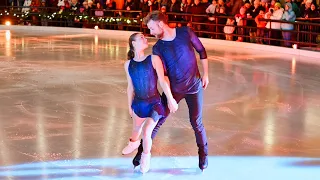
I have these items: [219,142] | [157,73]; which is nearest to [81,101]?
[219,142]

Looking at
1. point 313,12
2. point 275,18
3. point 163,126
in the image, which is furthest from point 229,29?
point 163,126

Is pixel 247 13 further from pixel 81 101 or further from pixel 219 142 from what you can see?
pixel 219 142

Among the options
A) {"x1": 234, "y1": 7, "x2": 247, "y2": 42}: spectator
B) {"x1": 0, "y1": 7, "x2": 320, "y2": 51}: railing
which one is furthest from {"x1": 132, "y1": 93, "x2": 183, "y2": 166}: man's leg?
{"x1": 234, "y1": 7, "x2": 247, "y2": 42}: spectator

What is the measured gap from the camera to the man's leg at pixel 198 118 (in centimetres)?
465

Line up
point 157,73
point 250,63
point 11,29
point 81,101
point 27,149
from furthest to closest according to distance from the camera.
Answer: point 11,29 < point 250,63 < point 81,101 < point 27,149 < point 157,73

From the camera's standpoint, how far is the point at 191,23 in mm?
17047

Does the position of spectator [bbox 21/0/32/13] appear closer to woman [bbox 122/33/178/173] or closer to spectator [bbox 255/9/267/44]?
spectator [bbox 255/9/267/44]

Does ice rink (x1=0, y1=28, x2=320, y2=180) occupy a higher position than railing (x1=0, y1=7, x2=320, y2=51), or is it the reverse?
railing (x1=0, y1=7, x2=320, y2=51)

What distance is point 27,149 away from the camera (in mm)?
5648

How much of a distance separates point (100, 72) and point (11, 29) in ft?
39.7

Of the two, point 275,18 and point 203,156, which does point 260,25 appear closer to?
point 275,18

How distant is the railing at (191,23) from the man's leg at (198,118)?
925 cm

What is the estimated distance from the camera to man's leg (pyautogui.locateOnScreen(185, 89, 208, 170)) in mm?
4652

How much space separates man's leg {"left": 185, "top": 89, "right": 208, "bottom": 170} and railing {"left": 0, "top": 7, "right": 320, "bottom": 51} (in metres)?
9.25
